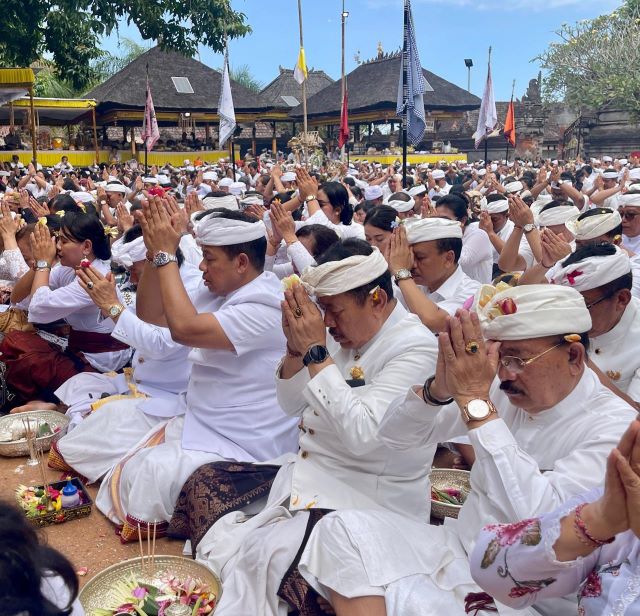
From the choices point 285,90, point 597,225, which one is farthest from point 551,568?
point 285,90

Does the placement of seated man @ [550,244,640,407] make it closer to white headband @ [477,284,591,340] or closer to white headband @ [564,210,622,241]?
white headband @ [477,284,591,340]

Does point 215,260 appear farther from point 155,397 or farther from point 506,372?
point 506,372

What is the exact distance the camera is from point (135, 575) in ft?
10.9

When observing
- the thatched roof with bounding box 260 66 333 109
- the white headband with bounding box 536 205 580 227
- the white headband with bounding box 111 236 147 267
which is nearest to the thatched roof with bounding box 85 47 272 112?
the thatched roof with bounding box 260 66 333 109

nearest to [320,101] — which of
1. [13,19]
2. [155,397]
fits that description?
[13,19]

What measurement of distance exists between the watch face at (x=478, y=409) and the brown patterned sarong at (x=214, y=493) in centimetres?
175

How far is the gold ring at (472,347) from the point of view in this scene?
2256 millimetres

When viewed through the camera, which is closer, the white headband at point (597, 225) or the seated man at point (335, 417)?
the seated man at point (335, 417)

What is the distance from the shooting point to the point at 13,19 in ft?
43.6

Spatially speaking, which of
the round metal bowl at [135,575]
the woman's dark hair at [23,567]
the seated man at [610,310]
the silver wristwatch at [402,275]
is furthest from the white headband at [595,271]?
the woman's dark hair at [23,567]

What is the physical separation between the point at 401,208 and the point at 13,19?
381 inches

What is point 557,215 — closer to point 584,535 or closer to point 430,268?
point 430,268

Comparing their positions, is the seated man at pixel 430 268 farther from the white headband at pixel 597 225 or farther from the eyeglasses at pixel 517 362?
the eyeglasses at pixel 517 362

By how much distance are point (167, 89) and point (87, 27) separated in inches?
816
